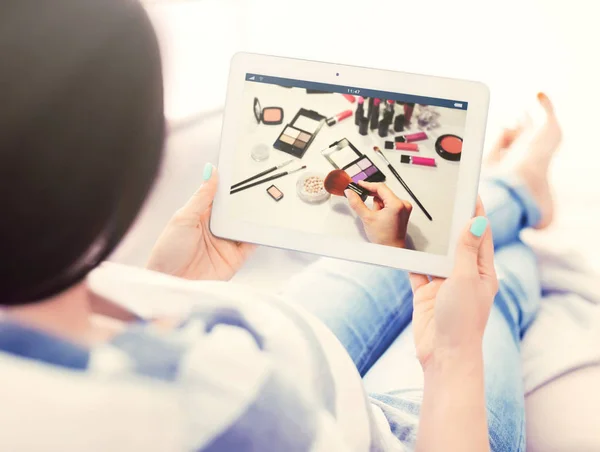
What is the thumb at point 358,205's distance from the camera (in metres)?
0.56

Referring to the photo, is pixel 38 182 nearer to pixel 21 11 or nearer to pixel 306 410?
pixel 21 11

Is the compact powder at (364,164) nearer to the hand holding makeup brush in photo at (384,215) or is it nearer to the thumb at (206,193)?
the hand holding makeup brush in photo at (384,215)

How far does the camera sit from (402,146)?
57 cm

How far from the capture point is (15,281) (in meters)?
0.39

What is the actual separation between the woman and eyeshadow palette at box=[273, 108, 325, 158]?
181 millimetres

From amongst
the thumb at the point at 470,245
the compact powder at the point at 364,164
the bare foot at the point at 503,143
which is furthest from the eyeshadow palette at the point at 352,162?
the bare foot at the point at 503,143

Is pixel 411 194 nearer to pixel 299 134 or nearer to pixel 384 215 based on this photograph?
pixel 384 215

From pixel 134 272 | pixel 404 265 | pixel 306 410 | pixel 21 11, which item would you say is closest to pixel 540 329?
pixel 404 265

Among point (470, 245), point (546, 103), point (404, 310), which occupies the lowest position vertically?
point (404, 310)

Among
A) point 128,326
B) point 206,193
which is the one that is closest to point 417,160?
point 206,193

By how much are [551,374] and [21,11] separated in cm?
60

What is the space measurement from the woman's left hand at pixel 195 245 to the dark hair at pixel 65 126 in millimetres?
176

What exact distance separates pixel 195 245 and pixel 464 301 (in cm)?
30

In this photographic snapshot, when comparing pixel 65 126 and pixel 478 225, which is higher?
pixel 65 126
